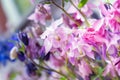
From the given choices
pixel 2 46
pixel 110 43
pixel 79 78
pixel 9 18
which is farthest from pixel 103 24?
pixel 9 18

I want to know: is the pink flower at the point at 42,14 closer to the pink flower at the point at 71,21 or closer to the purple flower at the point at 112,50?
the pink flower at the point at 71,21

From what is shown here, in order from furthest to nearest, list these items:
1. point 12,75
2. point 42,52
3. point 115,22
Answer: point 12,75
point 42,52
point 115,22

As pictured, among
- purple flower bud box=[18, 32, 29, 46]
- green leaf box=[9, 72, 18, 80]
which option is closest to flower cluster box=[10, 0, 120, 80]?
purple flower bud box=[18, 32, 29, 46]

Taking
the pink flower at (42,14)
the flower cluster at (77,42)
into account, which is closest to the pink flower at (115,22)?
the flower cluster at (77,42)

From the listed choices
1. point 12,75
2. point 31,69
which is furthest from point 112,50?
point 12,75

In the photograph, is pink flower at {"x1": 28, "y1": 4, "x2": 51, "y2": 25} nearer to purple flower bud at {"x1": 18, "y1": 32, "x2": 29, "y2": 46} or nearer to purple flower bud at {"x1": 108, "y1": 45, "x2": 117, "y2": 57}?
purple flower bud at {"x1": 18, "y1": 32, "x2": 29, "y2": 46}

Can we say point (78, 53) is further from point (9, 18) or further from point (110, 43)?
point (9, 18)

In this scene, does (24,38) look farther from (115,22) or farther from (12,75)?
(12,75)
